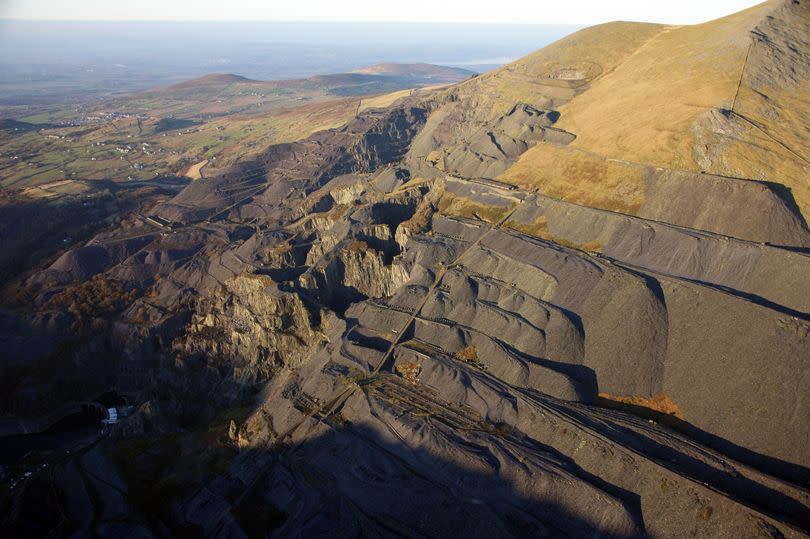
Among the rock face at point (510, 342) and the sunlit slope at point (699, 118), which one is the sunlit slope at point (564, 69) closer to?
the sunlit slope at point (699, 118)

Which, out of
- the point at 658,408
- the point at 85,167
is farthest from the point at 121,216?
the point at 658,408

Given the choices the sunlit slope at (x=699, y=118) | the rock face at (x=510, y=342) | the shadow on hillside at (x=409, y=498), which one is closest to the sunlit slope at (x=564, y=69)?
the sunlit slope at (x=699, y=118)

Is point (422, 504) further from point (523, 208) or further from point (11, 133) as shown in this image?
point (11, 133)

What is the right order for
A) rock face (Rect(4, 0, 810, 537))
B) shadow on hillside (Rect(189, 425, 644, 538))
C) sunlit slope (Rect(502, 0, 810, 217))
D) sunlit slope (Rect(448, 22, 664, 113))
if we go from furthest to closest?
sunlit slope (Rect(448, 22, 664, 113)) < sunlit slope (Rect(502, 0, 810, 217)) < rock face (Rect(4, 0, 810, 537)) < shadow on hillside (Rect(189, 425, 644, 538))

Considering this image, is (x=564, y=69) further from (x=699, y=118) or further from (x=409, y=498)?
(x=409, y=498)

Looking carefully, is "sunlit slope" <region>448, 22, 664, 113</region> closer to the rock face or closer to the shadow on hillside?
the rock face

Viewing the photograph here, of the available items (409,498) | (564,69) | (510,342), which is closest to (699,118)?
(510,342)

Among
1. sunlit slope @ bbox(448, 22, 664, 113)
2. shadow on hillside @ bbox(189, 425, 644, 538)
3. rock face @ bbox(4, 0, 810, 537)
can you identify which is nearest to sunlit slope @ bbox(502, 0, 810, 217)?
rock face @ bbox(4, 0, 810, 537)
